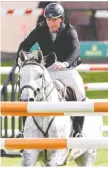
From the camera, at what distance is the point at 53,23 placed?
810 cm

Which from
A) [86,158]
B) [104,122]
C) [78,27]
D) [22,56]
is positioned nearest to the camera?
[22,56]

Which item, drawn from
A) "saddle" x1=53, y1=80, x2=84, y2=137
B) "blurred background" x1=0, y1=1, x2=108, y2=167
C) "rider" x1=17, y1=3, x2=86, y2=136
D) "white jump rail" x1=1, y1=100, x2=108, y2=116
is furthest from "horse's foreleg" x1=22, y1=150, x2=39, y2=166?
"blurred background" x1=0, y1=1, x2=108, y2=167

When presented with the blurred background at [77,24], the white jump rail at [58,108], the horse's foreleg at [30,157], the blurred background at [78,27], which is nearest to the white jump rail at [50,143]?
the white jump rail at [58,108]

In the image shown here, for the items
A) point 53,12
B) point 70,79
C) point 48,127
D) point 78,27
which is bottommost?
point 48,127

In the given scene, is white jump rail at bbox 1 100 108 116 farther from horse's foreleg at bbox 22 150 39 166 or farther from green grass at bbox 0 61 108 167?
green grass at bbox 0 61 108 167

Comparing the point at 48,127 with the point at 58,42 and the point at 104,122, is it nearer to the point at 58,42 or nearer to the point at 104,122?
the point at 58,42

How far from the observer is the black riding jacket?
8156 millimetres

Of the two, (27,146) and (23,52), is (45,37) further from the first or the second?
(27,146)

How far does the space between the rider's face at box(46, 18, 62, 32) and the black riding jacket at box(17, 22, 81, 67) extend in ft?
0.24

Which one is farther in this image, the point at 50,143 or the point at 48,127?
the point at 48,127

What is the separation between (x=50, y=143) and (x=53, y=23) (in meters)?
2.91

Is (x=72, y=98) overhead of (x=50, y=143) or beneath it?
overhead

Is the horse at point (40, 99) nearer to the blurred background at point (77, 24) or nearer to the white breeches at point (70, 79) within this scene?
the white breeches at point (70, 79)

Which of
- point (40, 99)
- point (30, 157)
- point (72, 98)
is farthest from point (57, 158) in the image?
point (72, 98)
